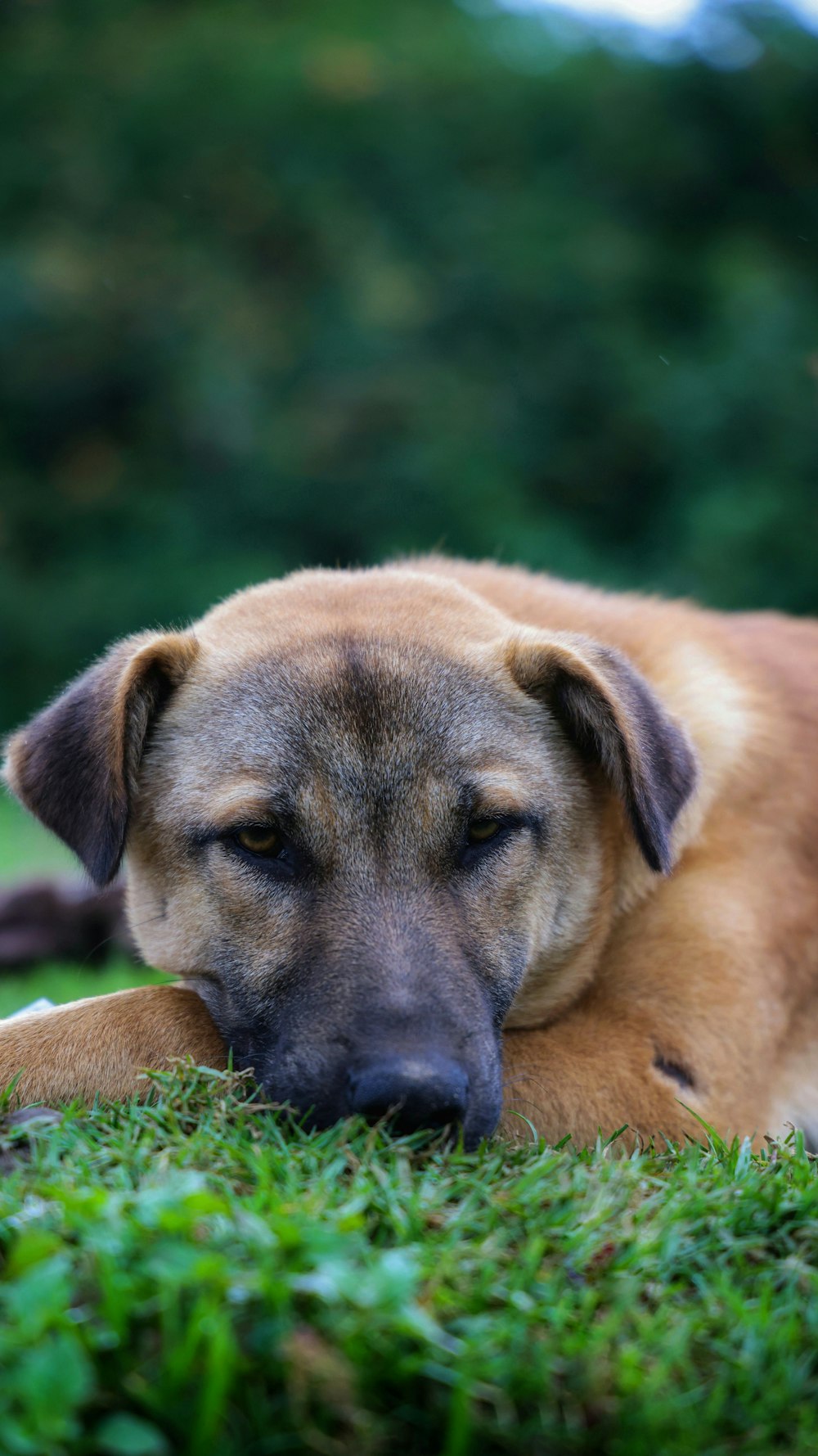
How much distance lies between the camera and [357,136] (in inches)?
830

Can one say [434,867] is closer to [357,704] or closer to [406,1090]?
[357,704]

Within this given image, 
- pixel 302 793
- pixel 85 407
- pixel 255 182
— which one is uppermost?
pixel 255 182

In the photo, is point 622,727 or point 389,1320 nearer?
point 389,1320

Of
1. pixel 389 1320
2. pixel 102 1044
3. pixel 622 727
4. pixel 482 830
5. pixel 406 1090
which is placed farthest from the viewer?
pixel 622 727

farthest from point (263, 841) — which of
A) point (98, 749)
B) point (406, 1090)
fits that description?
point (406, 1090)

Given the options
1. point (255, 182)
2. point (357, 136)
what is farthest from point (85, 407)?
point (357, 136)

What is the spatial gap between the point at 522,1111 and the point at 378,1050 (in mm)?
740

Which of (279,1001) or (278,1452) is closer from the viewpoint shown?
(278,1452)

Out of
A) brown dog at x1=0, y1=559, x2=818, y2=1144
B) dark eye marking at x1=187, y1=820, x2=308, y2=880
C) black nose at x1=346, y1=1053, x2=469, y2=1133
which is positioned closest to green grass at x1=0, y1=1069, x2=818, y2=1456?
black nose at x1=346, y1=1053, x2=469, y2=1133

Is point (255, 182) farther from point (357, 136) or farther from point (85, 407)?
point (85, 407)

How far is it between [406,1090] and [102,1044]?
36.7 inches

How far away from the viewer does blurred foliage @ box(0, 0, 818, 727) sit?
62.0 feet

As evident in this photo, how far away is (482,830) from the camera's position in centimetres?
385

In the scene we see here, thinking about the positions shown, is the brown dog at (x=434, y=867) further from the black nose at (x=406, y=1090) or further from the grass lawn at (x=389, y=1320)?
the grass lawn at (x=389, y=1320)
